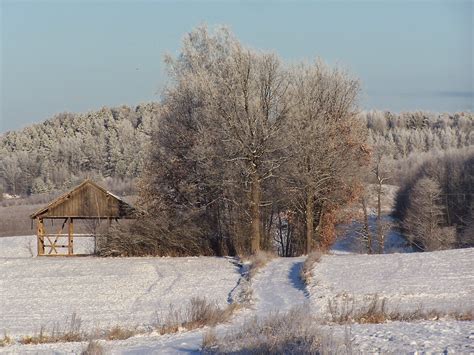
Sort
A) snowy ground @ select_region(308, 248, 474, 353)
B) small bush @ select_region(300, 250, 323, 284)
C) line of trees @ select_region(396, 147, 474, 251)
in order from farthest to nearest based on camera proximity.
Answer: line of trees @ select_region(396, 147, 474, 251), small bush @ select_region(300, 250, 323, 284), snowy ground @ select_region(308, 248, 474, 353)

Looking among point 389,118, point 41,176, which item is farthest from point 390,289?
point 389,118

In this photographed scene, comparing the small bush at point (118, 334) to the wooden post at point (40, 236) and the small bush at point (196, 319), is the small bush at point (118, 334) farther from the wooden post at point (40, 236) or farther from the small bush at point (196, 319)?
the wooden post at point (40, 236)

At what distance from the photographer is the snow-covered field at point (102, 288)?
20.9 m

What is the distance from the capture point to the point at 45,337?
15.3 meters

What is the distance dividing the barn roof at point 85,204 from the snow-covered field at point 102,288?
295cm

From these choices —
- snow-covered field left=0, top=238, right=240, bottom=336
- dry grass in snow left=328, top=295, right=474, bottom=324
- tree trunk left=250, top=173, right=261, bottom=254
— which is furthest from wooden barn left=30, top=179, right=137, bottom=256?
dry grass in snow left=328, top=295, right=474, bottom=324

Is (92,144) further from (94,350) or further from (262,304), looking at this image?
(94,350)

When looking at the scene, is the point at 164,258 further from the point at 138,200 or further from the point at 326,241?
the point at 326,241

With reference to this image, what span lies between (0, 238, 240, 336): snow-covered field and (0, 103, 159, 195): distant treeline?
6462 centimetres

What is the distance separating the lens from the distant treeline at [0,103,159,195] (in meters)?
108

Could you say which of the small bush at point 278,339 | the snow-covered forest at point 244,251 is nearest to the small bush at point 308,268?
the snow-covered forest at point 244,251

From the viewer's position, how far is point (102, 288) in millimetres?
27188

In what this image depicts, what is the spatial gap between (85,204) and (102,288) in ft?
37.8

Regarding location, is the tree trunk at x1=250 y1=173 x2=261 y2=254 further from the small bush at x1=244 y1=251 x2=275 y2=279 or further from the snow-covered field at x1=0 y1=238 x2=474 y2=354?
the snow-covered field at x1=0 y1=238 x2=474 y2=354
